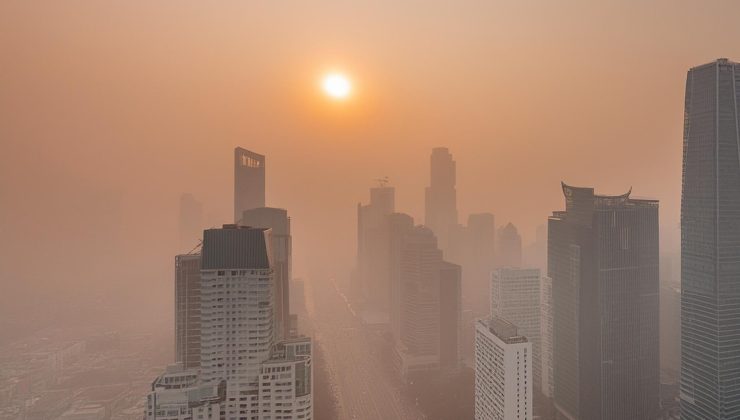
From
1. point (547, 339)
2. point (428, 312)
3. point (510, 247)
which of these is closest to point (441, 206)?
point (510, 247)

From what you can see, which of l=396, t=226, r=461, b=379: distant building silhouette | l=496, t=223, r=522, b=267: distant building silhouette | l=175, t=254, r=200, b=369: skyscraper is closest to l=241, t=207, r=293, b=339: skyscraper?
l=175, t=254, r=200, b=369: skyscraper

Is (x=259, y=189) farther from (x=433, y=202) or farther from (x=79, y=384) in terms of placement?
(x=433, y=202)

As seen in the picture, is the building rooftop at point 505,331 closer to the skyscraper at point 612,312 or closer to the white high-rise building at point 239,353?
the white high-rise building at point 239,353

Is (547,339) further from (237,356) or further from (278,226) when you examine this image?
(237,356)

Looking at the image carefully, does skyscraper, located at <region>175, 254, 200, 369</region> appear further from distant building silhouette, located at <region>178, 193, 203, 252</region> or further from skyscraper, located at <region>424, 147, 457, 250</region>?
skyscraper, located at <region>424, 147, 457, 250</region>

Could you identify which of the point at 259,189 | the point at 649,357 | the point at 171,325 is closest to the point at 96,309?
the point at 171,325

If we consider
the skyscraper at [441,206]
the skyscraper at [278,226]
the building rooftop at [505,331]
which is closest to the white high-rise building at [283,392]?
the building rooftop at [505,331]
